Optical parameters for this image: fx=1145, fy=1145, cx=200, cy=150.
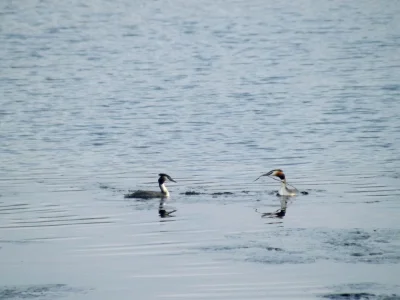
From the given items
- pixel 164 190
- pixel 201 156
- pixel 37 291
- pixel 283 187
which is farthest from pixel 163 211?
pixel 201 156

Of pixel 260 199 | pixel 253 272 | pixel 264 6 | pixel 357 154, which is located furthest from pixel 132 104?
pixel 264 6

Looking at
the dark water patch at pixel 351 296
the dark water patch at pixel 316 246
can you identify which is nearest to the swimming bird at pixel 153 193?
the dark water patch at pixel 316 246

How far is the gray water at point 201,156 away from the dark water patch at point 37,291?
0.05 meters

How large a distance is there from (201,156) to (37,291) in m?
12.5

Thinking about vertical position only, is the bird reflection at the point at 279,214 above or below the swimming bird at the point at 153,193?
below

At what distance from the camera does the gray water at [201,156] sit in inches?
643

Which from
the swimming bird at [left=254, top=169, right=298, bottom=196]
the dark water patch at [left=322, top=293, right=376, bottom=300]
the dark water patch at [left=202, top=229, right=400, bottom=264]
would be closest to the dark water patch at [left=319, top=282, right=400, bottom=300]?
the dark water patch at [left=322, top=293, right=376, bottom=300]

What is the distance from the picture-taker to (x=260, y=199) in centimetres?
2231

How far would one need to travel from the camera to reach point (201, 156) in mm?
27578

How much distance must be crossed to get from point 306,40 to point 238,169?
28544 millimetres

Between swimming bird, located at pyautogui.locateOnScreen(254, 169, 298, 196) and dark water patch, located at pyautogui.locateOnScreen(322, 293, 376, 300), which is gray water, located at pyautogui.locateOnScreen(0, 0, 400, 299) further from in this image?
swimming bird, located at pyautogui.locateOnScreen(254, 169, 298, 196)

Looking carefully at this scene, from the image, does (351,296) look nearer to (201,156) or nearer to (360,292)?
(360,292)

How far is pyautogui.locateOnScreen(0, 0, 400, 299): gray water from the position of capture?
16.3m

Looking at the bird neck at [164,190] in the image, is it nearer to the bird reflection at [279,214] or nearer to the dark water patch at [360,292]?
the bird reflection at [279,214]
